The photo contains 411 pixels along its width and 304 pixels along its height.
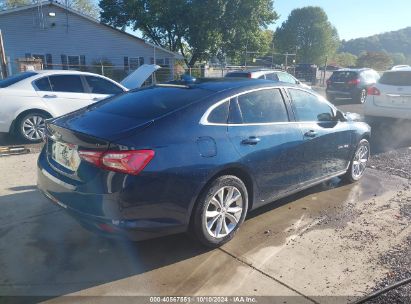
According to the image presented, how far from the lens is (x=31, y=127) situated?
7.97m

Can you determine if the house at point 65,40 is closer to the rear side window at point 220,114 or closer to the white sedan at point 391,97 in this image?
the white sedan at point 391,97

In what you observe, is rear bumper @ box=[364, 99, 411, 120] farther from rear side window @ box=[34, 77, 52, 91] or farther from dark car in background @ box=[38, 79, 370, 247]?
rear side window @ box=[34, 77, 52, 91]

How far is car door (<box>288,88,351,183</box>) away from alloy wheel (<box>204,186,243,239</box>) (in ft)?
3.66

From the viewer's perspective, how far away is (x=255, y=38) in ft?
121

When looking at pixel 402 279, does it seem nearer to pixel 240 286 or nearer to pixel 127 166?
pixel 240 286

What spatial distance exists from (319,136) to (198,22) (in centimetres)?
3042

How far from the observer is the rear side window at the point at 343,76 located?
16469 millimetres

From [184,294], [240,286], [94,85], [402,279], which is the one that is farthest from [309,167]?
[94,85]

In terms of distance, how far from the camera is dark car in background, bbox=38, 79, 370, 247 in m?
3.15

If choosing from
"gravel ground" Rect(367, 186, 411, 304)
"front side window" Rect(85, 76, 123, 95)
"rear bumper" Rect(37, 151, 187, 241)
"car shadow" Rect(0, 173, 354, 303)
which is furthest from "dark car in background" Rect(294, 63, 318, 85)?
"rear bumper" Rect(37, 151, 187, 241)

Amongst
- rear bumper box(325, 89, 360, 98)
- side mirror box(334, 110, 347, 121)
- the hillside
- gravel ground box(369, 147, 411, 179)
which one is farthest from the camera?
the hillside

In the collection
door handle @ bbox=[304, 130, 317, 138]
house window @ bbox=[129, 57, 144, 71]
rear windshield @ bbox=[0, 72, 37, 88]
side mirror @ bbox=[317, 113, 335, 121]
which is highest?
house window @ bbox=[129, 57, 144, 71]

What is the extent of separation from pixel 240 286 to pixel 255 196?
111 cm

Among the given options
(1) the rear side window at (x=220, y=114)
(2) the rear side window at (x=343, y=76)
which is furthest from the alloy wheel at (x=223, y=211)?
(2) the rear side window at (x=343, y=76)
